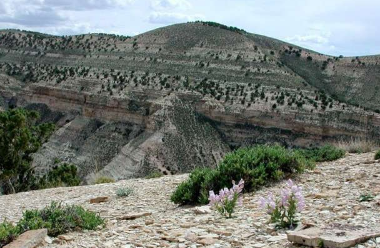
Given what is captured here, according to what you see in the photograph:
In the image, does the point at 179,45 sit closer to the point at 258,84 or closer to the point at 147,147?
the point at 258,84

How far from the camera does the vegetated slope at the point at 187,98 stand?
3553cm

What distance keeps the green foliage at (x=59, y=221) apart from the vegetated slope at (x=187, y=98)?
2497 cm

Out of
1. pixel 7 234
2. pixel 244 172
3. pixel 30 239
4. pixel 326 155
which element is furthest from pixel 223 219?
pixel 326 155

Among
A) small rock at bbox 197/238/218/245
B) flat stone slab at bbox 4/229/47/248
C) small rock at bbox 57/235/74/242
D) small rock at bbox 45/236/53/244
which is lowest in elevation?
small rock at bbox 45/236/53/244

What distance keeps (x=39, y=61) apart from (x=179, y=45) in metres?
25.4

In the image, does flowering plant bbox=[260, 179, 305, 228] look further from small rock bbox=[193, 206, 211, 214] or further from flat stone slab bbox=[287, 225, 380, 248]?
small rock bbox=[193, 206, 211, 214]

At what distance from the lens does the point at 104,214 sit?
27.8 ft

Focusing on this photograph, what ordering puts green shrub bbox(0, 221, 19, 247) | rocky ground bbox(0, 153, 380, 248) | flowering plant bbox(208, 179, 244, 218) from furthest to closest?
flowering plant bbox(208, 179, 244, 218) < green shrub bbox(0, 221, 19, 247) < rocky ground bbox(0, 153, 380, 248)

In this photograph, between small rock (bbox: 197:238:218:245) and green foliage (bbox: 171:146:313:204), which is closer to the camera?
small rock (bbox: 197:238:218:245)

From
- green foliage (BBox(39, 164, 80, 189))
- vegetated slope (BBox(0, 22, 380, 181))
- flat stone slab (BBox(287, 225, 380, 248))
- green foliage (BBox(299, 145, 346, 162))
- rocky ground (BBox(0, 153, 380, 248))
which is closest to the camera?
flat stone slab (BBox(287, 225, 380, 248))

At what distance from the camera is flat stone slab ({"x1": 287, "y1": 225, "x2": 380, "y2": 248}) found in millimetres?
4871

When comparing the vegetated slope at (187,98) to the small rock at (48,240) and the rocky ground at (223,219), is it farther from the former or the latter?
the small rock at (48,240)

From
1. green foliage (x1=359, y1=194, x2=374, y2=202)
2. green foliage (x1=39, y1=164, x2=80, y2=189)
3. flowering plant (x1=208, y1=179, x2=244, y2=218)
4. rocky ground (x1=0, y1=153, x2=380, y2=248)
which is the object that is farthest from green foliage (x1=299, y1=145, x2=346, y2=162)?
green foliage (x1=39, y1=164, x2=80, y2=189)

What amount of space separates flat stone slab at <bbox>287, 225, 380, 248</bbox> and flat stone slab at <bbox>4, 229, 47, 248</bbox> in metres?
3.04
